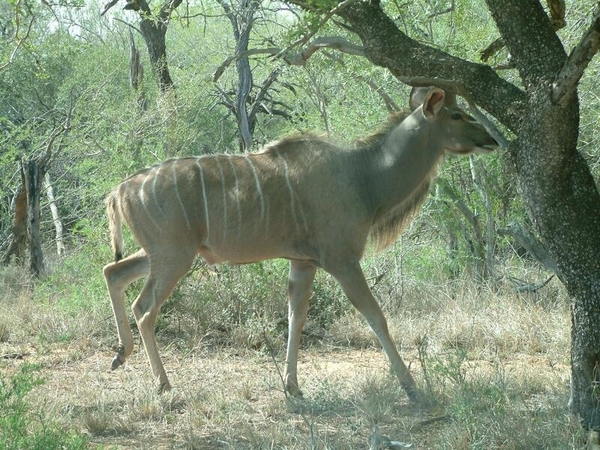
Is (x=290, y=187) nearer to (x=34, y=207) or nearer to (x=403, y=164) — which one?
(x=403, y=164)

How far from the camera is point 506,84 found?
4.90 meters

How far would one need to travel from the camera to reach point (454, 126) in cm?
616

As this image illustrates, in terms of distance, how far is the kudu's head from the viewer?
6090 millimetres

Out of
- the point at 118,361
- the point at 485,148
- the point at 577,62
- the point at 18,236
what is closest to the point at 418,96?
the point at 485,148

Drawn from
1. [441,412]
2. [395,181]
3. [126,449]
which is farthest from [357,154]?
[126,449]

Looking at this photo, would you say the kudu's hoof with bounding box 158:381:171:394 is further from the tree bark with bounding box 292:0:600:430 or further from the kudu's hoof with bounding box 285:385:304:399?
the tree bark with bounding box 292:0:600:430

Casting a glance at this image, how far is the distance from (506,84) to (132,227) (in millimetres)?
2685

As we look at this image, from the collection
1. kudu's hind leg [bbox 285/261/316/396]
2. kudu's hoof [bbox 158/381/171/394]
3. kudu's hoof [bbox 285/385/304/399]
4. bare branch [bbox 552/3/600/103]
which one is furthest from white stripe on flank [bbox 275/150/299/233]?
bare branch [bbox 552/3/600/103]

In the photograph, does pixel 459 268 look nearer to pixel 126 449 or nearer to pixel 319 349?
pixel 319 349

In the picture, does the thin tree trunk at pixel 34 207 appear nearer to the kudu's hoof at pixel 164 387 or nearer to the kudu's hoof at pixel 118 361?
Answer: the kudu's hoof at pixel 118 361

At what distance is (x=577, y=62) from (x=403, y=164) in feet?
7.48

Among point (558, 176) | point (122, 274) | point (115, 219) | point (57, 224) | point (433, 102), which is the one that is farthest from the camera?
point (57, 224)

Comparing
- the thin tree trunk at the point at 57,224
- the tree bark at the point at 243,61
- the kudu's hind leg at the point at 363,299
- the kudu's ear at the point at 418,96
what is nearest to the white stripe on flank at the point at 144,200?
the kudu's hind leg at the point at 363,299

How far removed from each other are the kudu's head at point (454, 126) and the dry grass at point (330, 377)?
140cm
